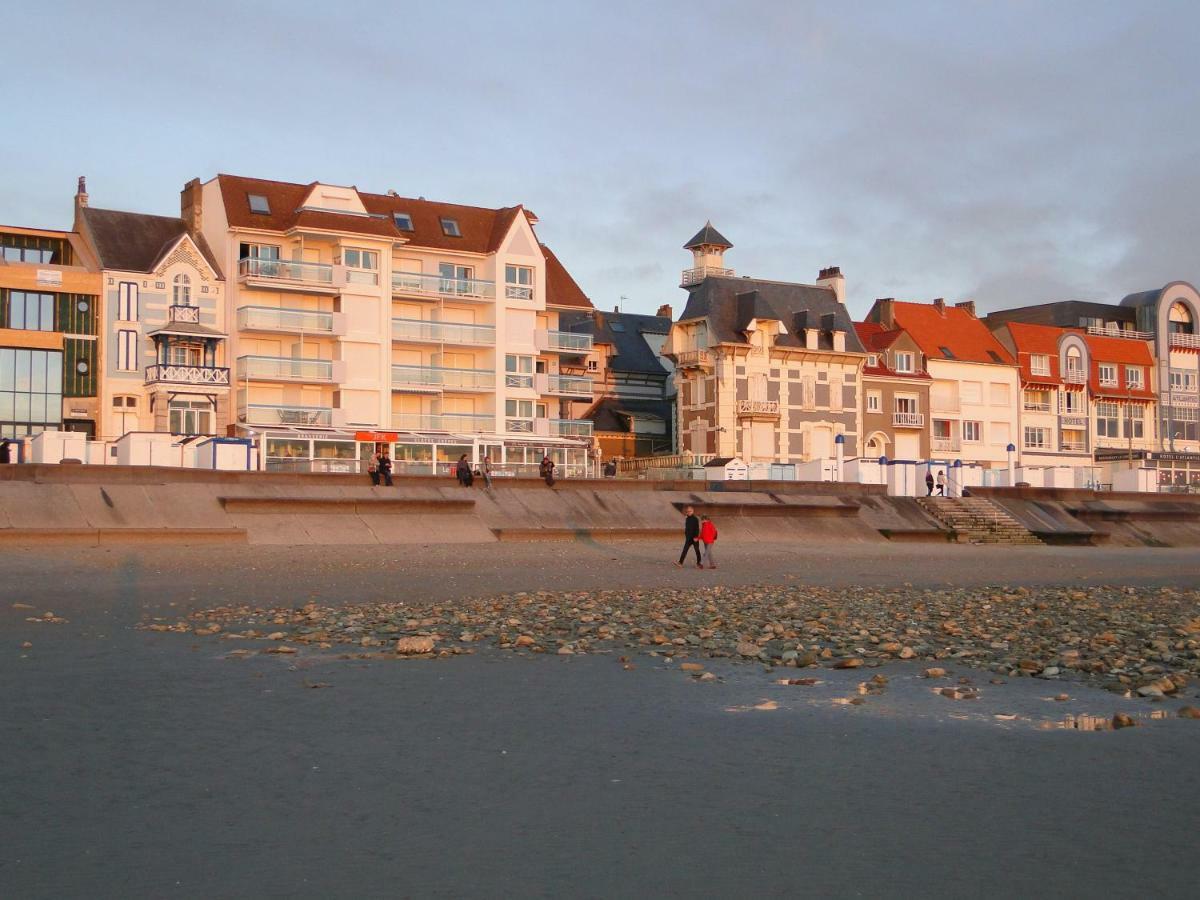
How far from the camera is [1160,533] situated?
60094 mm

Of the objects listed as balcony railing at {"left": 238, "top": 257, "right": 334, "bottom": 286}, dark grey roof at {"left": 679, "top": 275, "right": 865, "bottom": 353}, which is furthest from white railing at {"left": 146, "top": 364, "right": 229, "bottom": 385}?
dark grey roof at {"left": 679, "top": 275, "right": 865, "bottom": 353}

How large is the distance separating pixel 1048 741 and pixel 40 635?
12631 mm

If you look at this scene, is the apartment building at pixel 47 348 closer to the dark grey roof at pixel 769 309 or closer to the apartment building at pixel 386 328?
the apartment building at pixel 386 328

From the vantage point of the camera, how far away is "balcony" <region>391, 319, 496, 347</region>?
66.4 metres

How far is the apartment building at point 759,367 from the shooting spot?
75.9 metres

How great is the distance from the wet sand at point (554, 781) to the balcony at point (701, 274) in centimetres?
6468

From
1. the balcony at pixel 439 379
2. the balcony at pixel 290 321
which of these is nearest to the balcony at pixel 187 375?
the balcony at pixel 290 321

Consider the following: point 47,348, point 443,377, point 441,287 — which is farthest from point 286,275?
point 47,348

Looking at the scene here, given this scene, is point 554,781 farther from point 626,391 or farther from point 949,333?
point 949,333

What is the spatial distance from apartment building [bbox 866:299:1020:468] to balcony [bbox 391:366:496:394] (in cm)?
3050

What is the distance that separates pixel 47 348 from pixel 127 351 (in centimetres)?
328

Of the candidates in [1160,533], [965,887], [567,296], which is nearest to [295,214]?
[567,296]

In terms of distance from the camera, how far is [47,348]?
59219mm

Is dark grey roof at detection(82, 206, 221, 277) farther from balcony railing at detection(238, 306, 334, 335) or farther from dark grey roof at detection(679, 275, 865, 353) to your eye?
dark grey roof at detection(679, 275, 865, 353)
